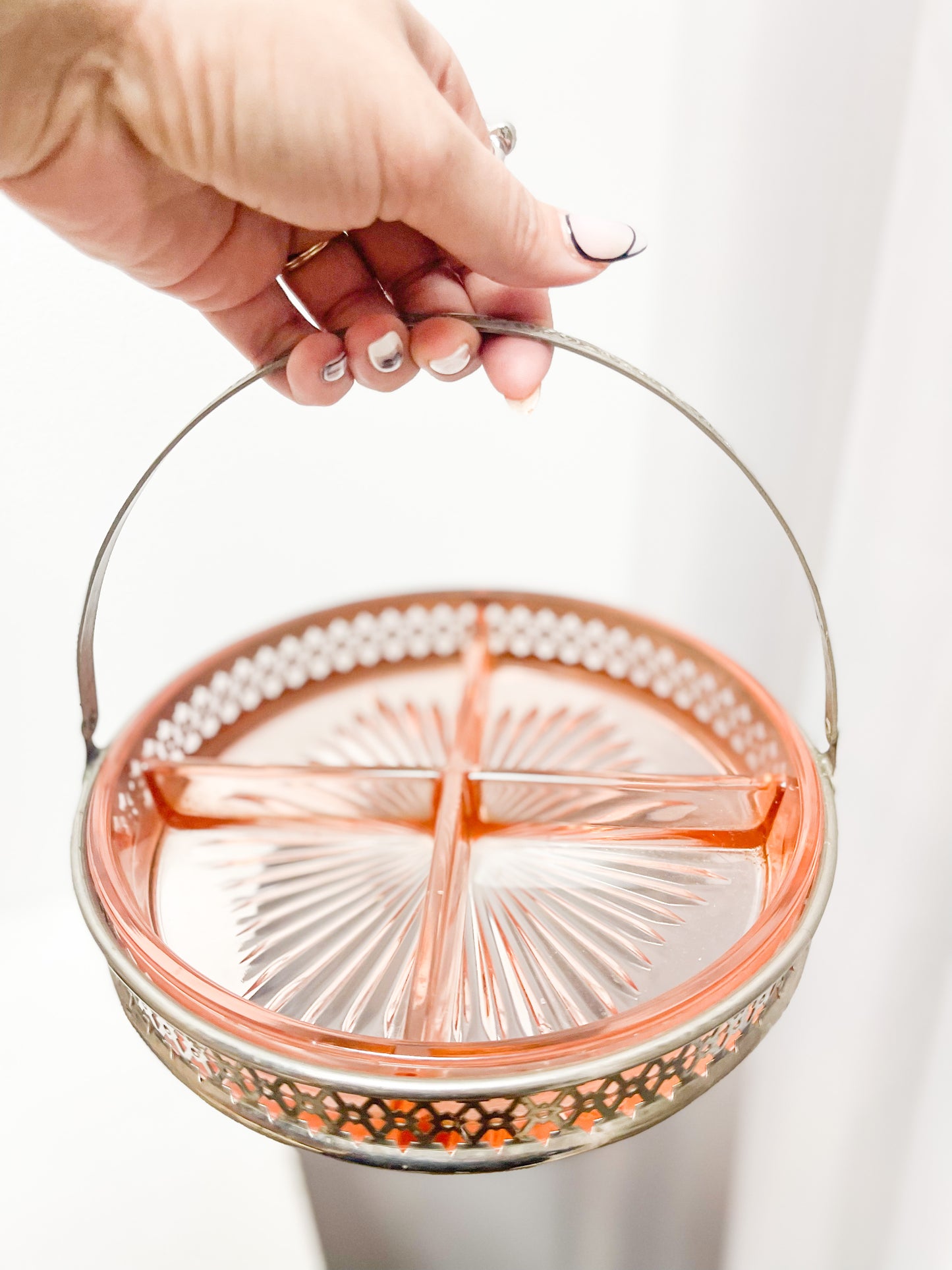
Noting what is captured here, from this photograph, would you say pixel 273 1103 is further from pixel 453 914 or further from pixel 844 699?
pixel 844 699

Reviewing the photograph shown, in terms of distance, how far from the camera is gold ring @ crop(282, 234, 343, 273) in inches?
23.5

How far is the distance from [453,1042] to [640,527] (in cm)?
66

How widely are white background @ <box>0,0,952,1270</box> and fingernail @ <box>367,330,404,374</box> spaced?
276mm

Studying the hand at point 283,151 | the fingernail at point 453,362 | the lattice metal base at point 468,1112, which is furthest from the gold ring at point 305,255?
the lattice metal base at point 468,1112

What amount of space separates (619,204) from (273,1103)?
0.73 m

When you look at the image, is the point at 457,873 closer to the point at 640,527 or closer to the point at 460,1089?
the point at 460,1089

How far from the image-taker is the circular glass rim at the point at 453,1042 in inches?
13.9

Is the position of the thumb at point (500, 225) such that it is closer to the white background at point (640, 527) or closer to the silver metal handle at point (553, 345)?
the silver metal handle at point (553, 345)

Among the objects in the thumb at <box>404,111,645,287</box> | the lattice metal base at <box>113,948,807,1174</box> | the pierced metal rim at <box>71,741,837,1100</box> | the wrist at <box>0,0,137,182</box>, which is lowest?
the lattice metal base at <box>113,948,807,1174</box>

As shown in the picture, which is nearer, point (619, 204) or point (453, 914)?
point (453, 914)

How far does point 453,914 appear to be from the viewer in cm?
49

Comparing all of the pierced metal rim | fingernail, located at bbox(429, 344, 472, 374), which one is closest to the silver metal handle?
fingernail, located at bbox(429, 344, 472, 374)

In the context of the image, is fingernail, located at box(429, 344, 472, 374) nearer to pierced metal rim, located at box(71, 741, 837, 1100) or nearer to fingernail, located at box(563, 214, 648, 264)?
fingernail, located at box(563, 214, 648, 264)

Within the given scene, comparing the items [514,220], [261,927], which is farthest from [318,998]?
[514,220]
